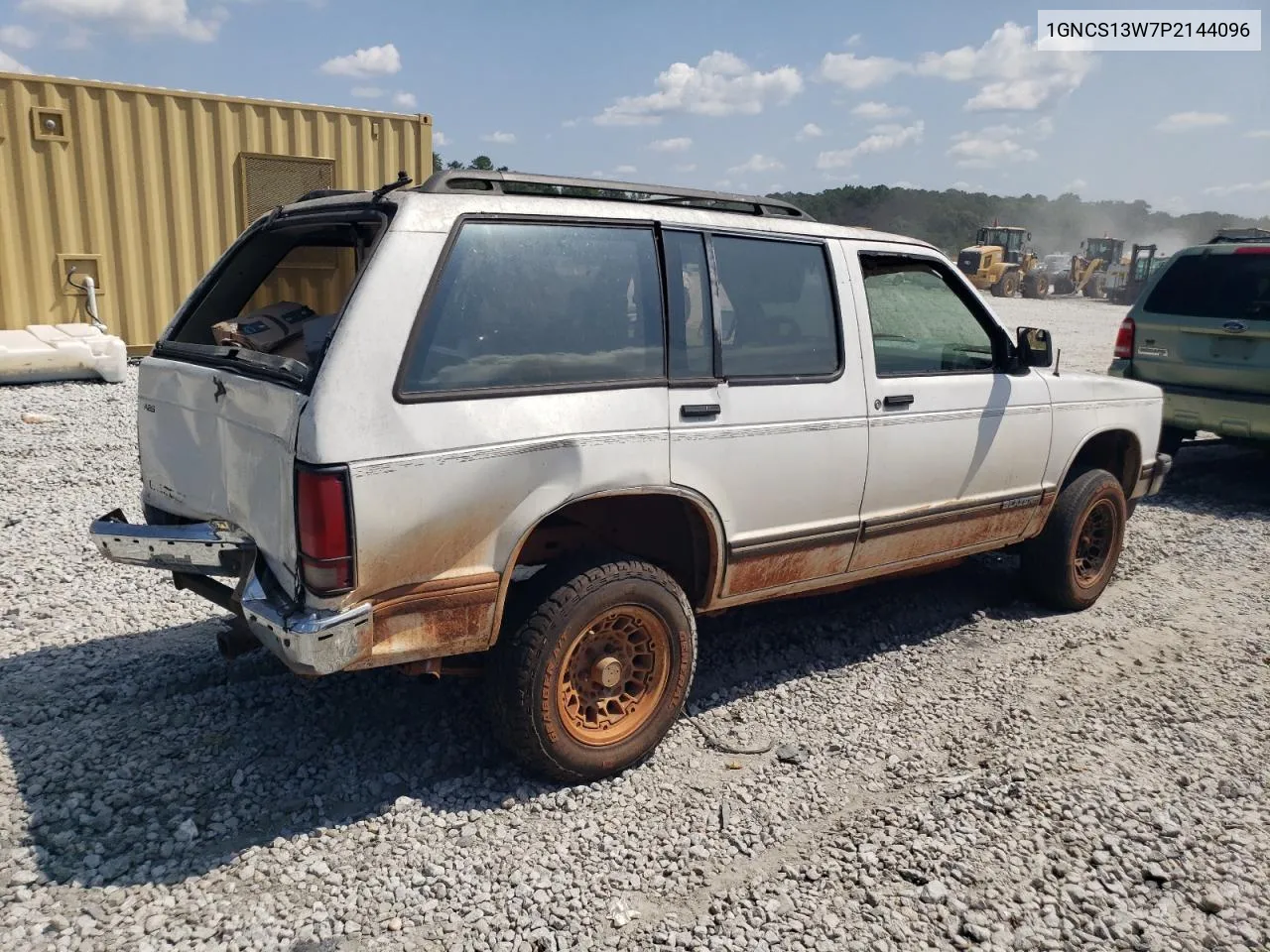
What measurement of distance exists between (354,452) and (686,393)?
1.26 m

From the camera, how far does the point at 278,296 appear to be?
4414mm

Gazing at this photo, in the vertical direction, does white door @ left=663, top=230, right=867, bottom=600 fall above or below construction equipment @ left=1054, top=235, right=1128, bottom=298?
below

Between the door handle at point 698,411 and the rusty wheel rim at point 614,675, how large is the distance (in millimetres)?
710

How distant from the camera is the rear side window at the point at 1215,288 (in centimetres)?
759

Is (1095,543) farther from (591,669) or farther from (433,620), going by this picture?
(433,620)

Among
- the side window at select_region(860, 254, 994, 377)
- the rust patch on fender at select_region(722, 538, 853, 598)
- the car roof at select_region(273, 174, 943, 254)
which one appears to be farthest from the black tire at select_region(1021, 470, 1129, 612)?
the car roof at select_region(273, 174, 943, 254)

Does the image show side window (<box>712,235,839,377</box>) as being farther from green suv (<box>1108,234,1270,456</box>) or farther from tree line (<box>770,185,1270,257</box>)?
tree line (<box>770,185,1270,257</box>)

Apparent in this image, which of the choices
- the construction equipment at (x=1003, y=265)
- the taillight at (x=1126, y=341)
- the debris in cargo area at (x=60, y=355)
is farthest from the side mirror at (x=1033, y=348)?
the construction equipment at (x=1003, y=265)

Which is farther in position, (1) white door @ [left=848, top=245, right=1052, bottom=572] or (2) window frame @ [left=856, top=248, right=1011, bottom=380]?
(2) window frame @ [left=856, top=248, right=1011, bottom=380]

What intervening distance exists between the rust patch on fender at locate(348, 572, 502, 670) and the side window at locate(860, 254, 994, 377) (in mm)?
2016

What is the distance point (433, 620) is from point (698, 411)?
1.20 meters

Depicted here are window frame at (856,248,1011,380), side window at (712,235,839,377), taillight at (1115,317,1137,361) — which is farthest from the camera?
taillight at (1115,317,1137,361)

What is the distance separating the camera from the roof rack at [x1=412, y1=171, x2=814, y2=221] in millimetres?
3270

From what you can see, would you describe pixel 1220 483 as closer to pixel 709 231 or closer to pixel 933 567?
pixel 933 567
